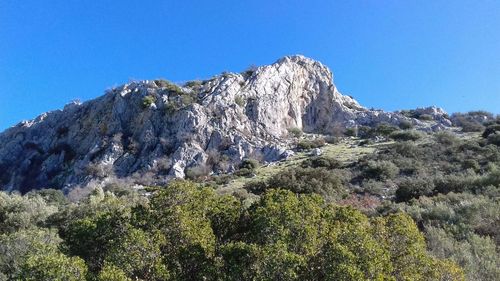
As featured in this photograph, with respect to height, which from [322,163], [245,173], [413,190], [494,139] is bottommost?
[413,190]

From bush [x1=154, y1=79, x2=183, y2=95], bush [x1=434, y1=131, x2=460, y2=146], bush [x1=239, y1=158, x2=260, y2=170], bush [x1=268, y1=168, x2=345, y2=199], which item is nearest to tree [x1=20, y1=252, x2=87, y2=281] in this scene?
bush [x1=268, y1=168, x2=345, y2=199]

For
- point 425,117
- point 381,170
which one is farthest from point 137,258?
point 425,117

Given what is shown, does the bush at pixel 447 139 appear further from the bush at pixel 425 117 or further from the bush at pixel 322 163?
the bush at pixel 425 117

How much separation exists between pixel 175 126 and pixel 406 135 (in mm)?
28532

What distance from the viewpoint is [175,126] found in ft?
174

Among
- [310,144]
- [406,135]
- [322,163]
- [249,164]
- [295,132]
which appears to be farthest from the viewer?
[295,132]

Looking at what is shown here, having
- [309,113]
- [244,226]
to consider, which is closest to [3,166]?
[309,113]

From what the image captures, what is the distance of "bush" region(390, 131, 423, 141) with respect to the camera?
164 ft

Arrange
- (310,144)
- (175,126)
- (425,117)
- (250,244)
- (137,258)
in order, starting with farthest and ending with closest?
(425,117), (310,144), (175,126), (250,244), (137,258)

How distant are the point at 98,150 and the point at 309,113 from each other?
108 feet

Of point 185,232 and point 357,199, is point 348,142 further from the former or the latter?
point 185,232

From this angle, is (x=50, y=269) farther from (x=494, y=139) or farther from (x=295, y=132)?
(x=295, y=132)

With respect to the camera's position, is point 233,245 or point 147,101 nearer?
point 233,245

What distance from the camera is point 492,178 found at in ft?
83.4
